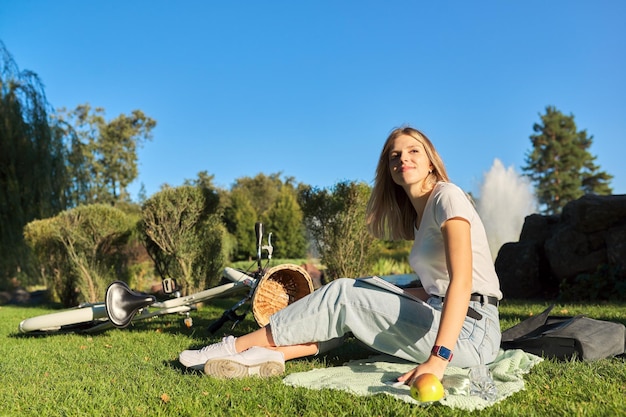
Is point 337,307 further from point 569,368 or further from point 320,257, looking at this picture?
point 320,257

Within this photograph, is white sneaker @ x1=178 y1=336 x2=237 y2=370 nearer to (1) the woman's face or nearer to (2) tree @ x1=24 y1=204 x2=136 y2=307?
(1) the woman's face

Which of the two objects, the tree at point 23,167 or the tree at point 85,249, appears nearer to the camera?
the tree at point 85,249

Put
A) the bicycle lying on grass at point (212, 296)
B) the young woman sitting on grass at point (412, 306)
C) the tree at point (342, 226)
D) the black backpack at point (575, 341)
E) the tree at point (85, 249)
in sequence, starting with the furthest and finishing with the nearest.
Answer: the tree at point (85, 249), the tree at point (342, 226), the bicycle lying on grass at point (212, 296), the black backpack at point (575, 341), the young woman sitting on grass at point (412, 306)

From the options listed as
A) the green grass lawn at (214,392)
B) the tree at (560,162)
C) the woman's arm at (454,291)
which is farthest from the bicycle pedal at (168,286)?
the tree at (560,162)

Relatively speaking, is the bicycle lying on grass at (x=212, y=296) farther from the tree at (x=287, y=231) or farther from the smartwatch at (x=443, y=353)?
the tree at (x=287, y=231)

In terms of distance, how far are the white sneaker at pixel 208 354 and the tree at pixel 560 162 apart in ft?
127

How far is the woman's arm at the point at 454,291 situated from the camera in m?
2.41

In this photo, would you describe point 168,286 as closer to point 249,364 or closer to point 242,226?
point 249,364

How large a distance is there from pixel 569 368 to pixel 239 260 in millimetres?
22537

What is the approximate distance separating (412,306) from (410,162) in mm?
777

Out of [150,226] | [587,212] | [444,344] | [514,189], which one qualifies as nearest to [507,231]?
[514,189]

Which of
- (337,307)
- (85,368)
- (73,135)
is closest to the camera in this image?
(337,307)

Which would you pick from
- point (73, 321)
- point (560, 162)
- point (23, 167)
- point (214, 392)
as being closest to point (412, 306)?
point (214, 392)

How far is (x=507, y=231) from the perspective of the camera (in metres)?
16.0
